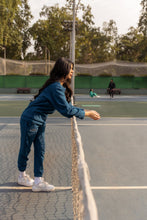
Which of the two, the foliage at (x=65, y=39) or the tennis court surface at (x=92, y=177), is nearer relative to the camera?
the tennis court surface at (x=92, y=177)

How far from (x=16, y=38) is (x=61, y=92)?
50840 millimetres

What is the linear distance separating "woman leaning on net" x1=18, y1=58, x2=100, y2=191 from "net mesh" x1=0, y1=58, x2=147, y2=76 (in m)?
34.2

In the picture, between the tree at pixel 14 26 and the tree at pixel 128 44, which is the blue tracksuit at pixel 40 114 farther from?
the tree at pixel 128 44

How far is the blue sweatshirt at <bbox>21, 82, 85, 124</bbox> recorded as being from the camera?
13.3 ft

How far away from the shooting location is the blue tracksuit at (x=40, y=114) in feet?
13.3

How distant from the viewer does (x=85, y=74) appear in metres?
39.8

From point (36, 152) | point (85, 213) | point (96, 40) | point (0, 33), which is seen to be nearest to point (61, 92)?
point (36, 152)

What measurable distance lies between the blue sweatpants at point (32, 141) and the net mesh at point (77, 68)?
34.1 meters

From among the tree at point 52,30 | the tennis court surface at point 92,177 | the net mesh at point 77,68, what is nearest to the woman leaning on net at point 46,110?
the tennis court surface at point 92,177

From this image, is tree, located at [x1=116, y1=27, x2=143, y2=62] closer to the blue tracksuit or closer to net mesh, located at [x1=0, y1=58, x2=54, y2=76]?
net mesh, located at [x1=0, y1=58, x2=54, y2=76]

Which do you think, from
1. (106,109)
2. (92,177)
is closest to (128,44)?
(106,109)

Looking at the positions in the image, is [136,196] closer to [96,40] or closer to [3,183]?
[3,183]

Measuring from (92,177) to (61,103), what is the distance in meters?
1.83

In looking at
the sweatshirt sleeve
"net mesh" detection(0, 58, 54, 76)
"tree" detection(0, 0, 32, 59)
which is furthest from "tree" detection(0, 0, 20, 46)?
the sweatshirt sleeve
